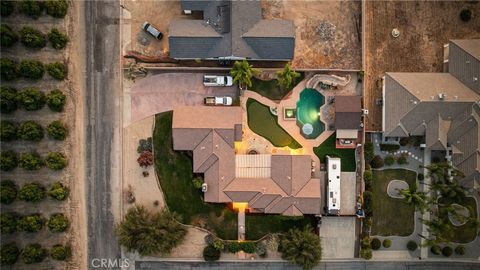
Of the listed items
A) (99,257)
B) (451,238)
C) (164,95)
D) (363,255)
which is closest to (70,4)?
(164,95)

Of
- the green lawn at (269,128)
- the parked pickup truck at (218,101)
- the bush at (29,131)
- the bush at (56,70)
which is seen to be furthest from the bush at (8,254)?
the green lawn at (269,128)

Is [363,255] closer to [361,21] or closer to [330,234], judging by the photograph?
[330,234]

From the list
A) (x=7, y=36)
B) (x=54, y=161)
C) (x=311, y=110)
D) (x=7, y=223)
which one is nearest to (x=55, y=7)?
(x=7, y=36)

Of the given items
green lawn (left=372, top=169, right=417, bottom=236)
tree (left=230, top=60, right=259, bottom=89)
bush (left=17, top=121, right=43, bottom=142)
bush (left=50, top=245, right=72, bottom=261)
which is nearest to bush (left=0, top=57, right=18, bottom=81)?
bush (left=17, top=121, right=43, bottom=142)

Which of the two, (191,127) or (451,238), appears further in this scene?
(451,238)

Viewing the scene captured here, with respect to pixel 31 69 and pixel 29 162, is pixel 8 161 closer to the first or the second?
pixel 29 162

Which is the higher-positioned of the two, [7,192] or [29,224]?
[7,192]
